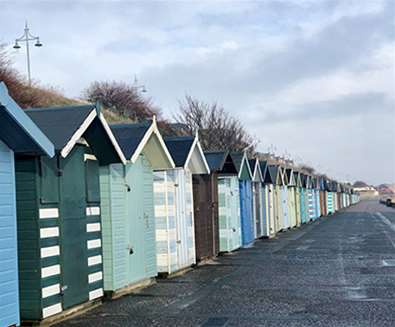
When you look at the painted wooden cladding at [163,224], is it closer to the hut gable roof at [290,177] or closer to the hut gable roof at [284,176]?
the hut gable roof at [284,176]

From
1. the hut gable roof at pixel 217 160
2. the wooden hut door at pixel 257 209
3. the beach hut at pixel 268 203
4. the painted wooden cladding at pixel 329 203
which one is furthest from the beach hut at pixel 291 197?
the painted wooden cladding at pixel 329 203

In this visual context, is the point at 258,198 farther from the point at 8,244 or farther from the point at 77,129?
the point at 8,244

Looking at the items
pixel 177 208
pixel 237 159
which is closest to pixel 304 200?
pixel 237 159

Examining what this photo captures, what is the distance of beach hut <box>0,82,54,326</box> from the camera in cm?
876

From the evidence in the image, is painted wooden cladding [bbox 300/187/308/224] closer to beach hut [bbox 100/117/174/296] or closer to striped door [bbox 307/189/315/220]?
striped door [bbox 307/189/315/220]

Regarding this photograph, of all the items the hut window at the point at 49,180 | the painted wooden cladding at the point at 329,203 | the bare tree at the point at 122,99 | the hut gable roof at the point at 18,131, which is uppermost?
the bare tree at the point at 122,99

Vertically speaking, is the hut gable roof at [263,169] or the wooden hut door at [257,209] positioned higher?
the hut gable roof at [263,169]

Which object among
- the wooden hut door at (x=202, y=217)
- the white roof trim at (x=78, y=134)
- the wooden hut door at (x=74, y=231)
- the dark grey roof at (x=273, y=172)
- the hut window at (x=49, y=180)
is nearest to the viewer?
the hut window at (x=49, y=180)

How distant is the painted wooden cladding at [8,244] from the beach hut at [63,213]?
2.15 ft

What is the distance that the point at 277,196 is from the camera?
114ft

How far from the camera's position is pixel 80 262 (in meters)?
11.2

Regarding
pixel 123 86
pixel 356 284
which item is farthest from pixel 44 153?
pixel 123 86

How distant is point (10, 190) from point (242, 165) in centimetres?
1714

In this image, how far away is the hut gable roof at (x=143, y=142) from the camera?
44.3ft
